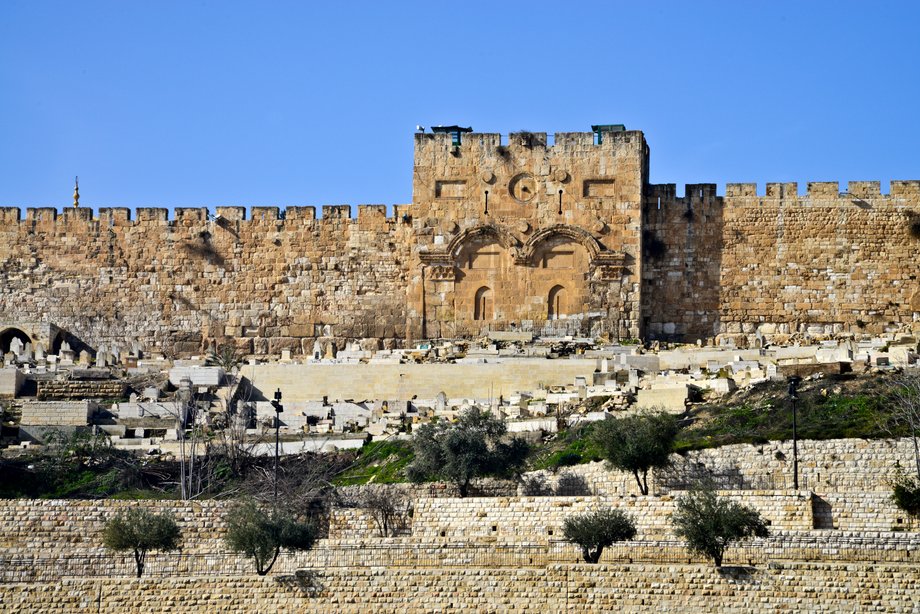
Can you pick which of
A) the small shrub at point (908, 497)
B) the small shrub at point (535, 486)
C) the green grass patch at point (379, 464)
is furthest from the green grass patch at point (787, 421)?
the green grass patch at point (379, 464)

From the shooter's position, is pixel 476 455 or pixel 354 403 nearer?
pixel 476 455

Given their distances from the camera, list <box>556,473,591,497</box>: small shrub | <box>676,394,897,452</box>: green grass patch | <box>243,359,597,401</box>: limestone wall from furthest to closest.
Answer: <box>243,359,597,401</box>: limestone wall < <box>556,473,591,497</box>: small shrub < <box>676,394,897,452</box>: green grass patch

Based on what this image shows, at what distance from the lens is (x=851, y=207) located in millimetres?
43719

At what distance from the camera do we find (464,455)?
32.0 metres

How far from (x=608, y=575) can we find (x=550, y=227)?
18.2m

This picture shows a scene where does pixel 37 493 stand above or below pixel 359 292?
below

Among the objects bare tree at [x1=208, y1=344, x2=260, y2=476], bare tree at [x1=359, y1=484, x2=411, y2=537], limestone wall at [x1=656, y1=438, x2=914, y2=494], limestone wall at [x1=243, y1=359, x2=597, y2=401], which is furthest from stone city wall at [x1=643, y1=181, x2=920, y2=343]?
bare tree at [x1=359, y1=484, x2=411, y2=537]

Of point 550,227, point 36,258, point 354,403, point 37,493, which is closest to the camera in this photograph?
point 37,493

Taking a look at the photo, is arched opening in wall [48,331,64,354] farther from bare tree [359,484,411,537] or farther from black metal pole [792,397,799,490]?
black metal pole [792,397,799,490]

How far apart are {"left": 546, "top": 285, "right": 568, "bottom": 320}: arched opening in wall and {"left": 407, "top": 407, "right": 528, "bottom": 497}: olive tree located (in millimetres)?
10598

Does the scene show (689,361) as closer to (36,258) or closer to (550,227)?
(550,227)

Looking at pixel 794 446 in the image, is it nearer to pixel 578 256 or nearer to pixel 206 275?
pixel 578 256

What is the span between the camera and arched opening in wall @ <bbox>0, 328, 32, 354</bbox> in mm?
46375

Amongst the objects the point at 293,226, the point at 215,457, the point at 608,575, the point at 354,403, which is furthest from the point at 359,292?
the point at 608,575
